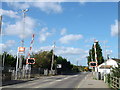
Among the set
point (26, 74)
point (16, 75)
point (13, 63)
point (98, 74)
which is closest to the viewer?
point (16, 75)

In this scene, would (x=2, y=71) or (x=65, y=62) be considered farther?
(x=65, y=62)

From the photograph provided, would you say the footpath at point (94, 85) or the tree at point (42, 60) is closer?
the footpath at point (94, 85)

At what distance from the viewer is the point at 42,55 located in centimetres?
5997

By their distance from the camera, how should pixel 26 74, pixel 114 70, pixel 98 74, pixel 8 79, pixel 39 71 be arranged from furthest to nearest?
1. pixel 39 71
2. pixel 26 74
3. pixel 98 74
4. pixel 8 79
5. pixel 114 70

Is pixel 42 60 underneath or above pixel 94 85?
above

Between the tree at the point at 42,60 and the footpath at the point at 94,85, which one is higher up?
the tree at the point at 42,60

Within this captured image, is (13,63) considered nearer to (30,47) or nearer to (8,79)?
(30,47)

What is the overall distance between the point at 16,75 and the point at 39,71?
1890 cm

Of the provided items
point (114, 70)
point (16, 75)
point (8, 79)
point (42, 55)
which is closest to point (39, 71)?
point (42, 55)

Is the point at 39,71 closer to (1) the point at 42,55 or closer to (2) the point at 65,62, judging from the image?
(1) the point at 42,55

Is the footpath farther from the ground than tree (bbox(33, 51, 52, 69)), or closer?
closer

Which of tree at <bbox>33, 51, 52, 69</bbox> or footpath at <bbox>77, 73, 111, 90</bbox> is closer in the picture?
footpath at <bbox>77, 73, 111, 90</bbox>

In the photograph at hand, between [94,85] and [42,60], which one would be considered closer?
[94,85]

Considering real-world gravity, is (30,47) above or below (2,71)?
above
